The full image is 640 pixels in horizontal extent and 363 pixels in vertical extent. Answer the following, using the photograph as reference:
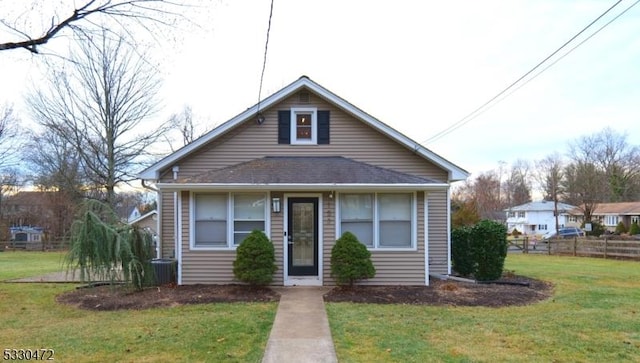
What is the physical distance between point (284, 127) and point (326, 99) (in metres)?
1.37

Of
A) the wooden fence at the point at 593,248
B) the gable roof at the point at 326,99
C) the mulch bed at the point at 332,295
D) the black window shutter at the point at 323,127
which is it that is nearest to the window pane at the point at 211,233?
the mulch bed at the point at 332,295

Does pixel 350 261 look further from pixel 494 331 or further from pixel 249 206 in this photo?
pixel 494 331

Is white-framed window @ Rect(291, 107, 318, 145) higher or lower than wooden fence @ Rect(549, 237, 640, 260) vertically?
higher

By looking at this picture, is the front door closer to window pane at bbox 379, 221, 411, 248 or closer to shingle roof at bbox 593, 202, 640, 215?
window pane at bbox 379, 221, 411, 248

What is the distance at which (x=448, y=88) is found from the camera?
16.6m

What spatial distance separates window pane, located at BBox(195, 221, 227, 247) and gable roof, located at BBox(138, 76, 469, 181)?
2116mm

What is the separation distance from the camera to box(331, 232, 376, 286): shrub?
984 cm

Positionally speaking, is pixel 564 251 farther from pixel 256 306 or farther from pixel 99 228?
pixel 99 228

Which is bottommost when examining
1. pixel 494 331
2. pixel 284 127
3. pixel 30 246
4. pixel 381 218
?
pixel 30 246

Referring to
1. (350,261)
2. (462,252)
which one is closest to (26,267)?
(350,261)

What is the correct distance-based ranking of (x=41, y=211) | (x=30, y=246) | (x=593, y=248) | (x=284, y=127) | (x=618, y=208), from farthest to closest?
(x=618, y=208) < (x=41, y=211) < (x=30, y=246) < (x=593, y=248) < (x=284, y=127)

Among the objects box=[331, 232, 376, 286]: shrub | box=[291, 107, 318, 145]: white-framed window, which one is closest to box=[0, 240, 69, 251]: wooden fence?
box=[291, 107, 318, 145]: white-framed window

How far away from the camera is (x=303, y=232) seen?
11.0 m

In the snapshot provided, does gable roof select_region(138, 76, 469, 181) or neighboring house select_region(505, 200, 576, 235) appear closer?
gable roof select_region(138, 76, 469, 181)
